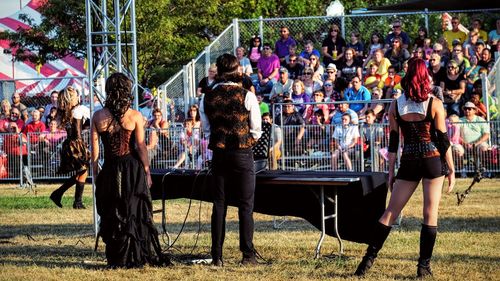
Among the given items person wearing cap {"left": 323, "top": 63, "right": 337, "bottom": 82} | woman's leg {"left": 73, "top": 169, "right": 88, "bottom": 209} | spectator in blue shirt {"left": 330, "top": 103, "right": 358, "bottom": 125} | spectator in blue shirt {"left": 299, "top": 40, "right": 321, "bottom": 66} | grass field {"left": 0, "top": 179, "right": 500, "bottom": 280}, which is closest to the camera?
grass field {"left": 0, "top": 179, "right": 500, "bottom": 280}

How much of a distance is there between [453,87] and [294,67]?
4.05 m

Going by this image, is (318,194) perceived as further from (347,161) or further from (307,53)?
(307,53)

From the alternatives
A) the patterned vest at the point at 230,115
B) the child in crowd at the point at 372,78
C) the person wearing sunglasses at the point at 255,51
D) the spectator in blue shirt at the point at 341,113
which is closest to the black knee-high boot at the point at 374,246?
the patterned vest at the point at 230,115

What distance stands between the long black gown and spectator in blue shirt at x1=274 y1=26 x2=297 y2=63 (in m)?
15.0

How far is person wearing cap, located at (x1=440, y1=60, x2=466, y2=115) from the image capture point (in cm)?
2184

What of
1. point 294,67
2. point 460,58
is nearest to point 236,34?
point 294,67

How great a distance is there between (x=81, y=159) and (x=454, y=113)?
8675 millimetres

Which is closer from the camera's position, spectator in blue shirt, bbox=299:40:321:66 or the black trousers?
the black trousers

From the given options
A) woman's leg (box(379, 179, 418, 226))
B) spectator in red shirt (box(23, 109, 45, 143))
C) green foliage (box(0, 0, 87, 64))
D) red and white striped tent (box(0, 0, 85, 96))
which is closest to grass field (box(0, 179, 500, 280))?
woman's leg (box(379, 179, 418, 226))

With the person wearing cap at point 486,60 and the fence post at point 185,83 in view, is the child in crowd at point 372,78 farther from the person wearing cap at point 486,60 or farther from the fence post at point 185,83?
the fence post at point 185,83

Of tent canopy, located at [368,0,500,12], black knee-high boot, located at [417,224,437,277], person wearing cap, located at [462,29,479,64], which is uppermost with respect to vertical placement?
tent canopy, located at [368,0,500,12]

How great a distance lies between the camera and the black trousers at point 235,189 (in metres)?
10.3

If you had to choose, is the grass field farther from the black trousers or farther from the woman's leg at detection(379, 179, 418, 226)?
the woman's leg at detection(379, 179, 418, 226)

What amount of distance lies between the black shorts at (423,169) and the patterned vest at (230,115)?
1.71 meters
